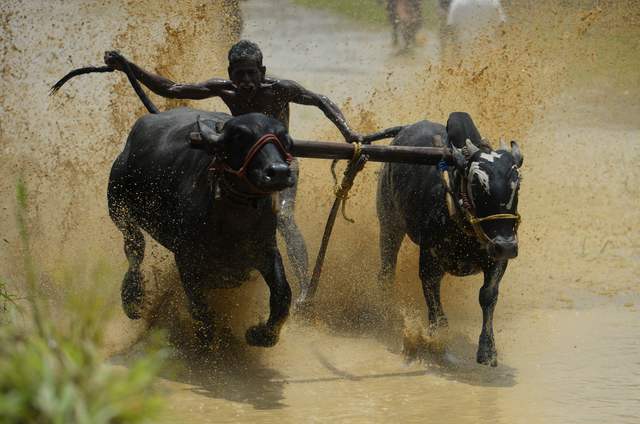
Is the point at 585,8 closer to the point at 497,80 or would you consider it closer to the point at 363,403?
the point at 497,80

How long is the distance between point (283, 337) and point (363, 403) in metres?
1.28

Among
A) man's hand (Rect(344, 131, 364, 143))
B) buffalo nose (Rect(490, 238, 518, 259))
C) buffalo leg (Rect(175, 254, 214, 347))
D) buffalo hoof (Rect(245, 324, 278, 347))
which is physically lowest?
buffalo hoof (Rect(245, 324, 278, 347))

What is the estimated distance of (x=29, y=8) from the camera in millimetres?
14578

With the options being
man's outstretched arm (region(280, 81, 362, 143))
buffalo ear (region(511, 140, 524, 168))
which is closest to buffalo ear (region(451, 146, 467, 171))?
buffalo ear (region(511, 140, 524, 168))

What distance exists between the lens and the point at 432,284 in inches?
238

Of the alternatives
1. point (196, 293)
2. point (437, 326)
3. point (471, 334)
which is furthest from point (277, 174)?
point (471, 334)

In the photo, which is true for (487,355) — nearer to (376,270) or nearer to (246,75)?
(376,270)

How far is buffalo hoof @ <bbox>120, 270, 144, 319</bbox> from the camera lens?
6.20 metres

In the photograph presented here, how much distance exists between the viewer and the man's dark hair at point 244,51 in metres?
5.87

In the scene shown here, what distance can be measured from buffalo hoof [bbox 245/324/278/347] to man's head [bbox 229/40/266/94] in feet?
4.64

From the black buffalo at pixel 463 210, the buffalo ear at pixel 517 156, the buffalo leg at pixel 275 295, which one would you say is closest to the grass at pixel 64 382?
the buffalo leg at pixel 275 295

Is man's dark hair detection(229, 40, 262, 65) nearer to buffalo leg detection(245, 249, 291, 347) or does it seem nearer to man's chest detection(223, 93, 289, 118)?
man's chest detection(223, 93, 289, 118)

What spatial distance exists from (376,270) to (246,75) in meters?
1.93

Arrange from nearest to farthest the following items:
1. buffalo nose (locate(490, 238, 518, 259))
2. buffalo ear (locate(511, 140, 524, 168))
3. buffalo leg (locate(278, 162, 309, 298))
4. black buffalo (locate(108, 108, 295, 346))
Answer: black buffalo (locate(108, 108, 295, 346)) → buffalo nose (locate(490, 238, 518, 259)) → buffalo ear (locate(511, 140, 524, 168)) → buffalo leg (locate(278, 162, 309, 298))
